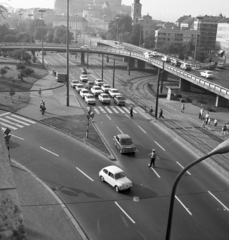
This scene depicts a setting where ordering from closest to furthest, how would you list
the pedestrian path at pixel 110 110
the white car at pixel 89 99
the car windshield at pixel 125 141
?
1. the car windshield at pixel 125 141
2. the pedestrian path at pixel 110 110
3. the white car at pixel 89 99

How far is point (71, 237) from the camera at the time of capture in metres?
13.6

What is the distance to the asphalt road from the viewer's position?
1507 cm

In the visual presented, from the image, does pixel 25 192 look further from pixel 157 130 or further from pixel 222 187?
pixel 157 130

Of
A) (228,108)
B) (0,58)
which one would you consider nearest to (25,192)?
(228,108)

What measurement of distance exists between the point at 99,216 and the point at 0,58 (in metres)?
71.0

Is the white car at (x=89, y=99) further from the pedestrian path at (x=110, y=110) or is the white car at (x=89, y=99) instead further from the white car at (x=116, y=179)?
the white car at (x=116, y=179)

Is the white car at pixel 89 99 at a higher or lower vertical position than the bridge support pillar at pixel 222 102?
higher

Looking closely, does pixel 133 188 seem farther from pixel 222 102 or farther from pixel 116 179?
pixel 222 102

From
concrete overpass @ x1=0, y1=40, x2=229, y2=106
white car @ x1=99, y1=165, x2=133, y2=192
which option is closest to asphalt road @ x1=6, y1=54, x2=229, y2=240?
white car @ x1=99, y1=165, x2=133, y2=192

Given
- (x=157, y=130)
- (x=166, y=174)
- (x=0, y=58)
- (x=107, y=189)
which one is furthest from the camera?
(x=0, y=58)

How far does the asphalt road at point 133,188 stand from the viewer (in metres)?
15.1

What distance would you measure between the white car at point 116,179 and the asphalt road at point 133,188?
0.38 m

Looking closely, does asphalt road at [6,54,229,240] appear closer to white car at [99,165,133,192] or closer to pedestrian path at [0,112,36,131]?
white car at [99,165,133,192]

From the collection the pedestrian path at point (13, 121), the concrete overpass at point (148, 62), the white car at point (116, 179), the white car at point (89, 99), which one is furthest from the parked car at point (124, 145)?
the concrete overpass at point (148, 62)
